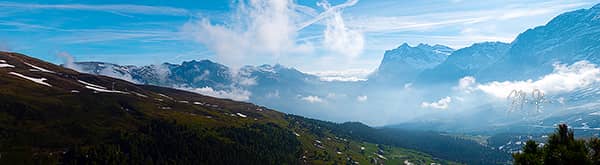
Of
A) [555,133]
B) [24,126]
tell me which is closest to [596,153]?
[555,133]

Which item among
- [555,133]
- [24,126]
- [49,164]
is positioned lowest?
[49,164]

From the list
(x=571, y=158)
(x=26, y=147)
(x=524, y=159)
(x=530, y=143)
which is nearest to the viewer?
(x=571, y=158)

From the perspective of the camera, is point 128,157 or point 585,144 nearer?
point 585,144

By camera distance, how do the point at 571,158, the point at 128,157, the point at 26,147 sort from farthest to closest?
the point at 128,157 < the point at 26,147 < the point at 571,158

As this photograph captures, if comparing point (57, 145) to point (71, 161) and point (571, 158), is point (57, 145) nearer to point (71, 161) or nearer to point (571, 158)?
point (71, 161)

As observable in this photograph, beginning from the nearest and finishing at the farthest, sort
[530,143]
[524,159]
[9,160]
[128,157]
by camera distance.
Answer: [524,159] < [530,143] < [9,160] < [128,157]

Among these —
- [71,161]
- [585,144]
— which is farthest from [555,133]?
[71,161]

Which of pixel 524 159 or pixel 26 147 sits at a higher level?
pixel 524 159

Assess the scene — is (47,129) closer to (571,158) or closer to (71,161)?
(71,161)

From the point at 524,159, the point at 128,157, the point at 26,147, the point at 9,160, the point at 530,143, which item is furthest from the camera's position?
the point at 128,157
